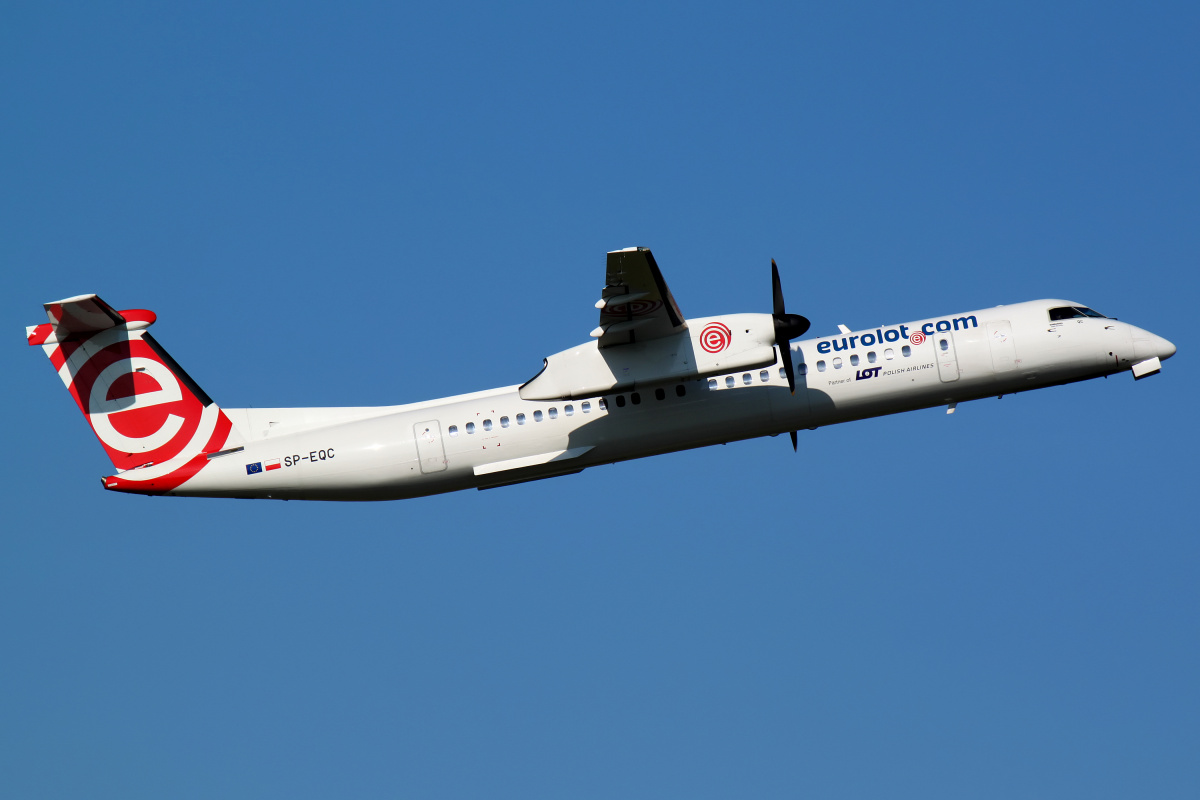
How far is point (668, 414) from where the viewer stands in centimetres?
2203

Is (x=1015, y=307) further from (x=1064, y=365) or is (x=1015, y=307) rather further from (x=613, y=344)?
(x=613, y=344)

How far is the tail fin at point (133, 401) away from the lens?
2245cm

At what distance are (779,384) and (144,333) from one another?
12849 mm

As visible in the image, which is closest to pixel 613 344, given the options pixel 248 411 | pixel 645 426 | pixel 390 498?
pixel 645 426

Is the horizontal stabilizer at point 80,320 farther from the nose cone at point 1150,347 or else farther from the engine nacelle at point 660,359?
the nose cone at point 1150,347

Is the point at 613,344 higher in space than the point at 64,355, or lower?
lower

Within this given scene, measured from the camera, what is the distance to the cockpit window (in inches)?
906

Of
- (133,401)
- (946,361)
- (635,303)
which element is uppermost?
(133,401)

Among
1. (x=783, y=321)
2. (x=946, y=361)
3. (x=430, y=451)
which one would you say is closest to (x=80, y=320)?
(x=430, y=451)

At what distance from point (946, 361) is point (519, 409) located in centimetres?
851

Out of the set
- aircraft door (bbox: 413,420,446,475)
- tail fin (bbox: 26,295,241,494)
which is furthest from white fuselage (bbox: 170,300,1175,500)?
tail fin (bbox: 26,295,241,494)

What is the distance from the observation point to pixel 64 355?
22484 millimetres

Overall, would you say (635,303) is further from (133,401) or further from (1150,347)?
(1150,347)

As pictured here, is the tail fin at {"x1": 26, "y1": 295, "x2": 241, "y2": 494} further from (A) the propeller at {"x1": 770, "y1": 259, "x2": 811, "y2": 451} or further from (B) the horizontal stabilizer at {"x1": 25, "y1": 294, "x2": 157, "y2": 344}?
(A) the propeller at {"x1": 770, "y1": 259, "x2": 811, "y2": 451}
